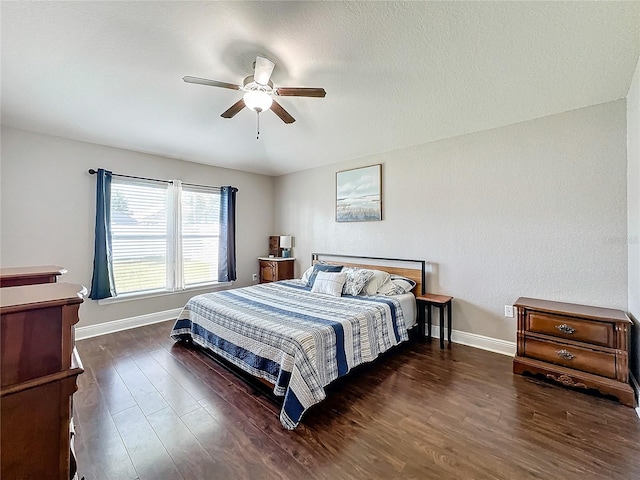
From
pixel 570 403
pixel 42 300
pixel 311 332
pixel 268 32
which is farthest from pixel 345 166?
pixel 42 300

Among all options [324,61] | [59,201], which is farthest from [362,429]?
[59,201]

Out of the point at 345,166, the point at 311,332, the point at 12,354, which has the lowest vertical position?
the point at 311,332

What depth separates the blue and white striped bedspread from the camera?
2029 millimetres

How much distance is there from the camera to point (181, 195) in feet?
14.6

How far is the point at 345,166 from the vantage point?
4.51 meters

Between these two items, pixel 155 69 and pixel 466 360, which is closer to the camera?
pixel 155 69

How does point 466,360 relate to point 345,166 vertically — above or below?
below

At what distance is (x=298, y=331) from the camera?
7.20 ft

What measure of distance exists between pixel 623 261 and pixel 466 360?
1647 mm

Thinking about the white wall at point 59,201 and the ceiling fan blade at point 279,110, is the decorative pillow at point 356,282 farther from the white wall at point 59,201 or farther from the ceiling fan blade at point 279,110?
the white wall at point 59,201

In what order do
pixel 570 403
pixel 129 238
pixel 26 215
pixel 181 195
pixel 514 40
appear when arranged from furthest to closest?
pixel 181 195 < pixel 129 238 < pixel 26 215 < pixel 570 403 < pixel 514 40

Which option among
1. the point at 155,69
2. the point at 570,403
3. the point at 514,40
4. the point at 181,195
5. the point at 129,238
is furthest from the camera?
the point at 181,195

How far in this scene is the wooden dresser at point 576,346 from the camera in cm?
218

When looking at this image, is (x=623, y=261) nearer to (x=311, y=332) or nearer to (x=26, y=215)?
(x=311, y=332)
